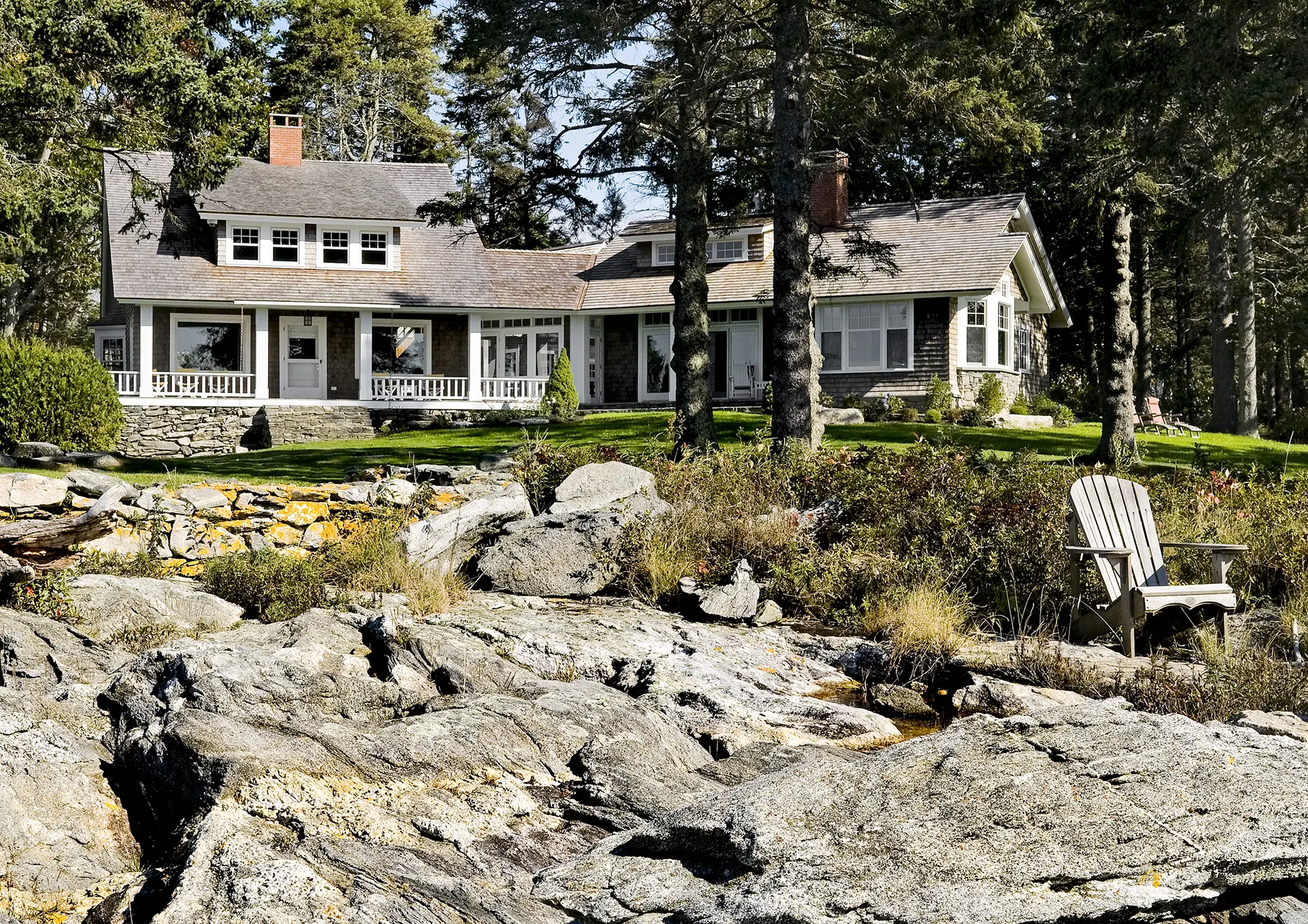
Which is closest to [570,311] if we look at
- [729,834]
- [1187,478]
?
[1187,478]

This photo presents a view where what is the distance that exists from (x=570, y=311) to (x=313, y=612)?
21.9 metres

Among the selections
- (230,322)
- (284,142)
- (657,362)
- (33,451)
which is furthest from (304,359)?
(33,451)

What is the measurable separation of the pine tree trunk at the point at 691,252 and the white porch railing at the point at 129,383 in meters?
15.2

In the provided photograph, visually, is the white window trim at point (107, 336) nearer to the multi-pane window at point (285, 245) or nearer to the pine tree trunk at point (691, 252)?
the multi-pane window at point (285, 245)

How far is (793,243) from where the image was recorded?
13.6 meters

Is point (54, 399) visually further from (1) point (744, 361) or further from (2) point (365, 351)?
(1) point (744, 361)

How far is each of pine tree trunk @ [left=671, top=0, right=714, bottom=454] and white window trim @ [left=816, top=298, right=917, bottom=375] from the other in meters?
11.6

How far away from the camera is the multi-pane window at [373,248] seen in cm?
2931

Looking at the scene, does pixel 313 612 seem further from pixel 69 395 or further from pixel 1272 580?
pixel 69 395

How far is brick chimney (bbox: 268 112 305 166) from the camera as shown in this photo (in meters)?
30.0

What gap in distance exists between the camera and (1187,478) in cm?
1203

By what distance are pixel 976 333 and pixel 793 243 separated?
46.0 feet

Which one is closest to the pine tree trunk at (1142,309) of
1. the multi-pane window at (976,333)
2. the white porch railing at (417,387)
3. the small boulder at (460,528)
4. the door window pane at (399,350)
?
the multi-pane window at (976,333)

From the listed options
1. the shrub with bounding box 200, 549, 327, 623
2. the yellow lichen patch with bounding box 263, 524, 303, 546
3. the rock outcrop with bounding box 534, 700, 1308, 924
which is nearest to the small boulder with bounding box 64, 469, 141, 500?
the yellow lichen patch with bounding box 263, 524, 303, 546
